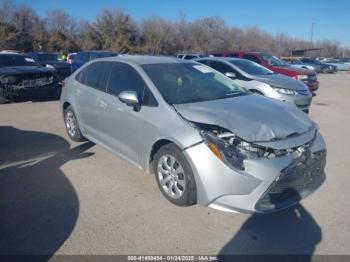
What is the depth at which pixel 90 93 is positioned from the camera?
4668 millimetres

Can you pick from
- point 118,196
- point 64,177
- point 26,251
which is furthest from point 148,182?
point 26,251

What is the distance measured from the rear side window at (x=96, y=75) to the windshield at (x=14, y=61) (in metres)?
5.81

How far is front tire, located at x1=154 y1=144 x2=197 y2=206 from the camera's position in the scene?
10.2 feet

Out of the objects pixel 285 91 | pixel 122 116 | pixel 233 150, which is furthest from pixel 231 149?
pixel 285 91

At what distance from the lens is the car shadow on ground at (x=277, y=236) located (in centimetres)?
266

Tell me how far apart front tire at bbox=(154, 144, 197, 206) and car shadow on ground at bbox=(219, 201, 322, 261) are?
0.64 metres

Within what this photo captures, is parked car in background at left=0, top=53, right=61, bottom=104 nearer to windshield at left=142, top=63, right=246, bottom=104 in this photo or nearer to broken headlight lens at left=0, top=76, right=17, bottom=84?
broken headlight lens at left=0, top=76, right=17, bottom=84

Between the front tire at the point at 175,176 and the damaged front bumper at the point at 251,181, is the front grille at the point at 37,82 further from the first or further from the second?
the damaged front bumper at the point at 251,181

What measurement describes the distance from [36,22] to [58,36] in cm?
452

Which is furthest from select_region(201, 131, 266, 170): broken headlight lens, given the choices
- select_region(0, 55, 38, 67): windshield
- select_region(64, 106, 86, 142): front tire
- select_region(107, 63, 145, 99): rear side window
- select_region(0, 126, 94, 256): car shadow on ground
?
select_region(0, 55, 38, 67): windshield

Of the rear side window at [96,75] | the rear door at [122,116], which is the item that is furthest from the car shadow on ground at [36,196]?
the rear side window at [96,75]

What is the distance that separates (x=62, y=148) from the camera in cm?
521

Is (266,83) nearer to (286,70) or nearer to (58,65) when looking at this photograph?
(286,70)

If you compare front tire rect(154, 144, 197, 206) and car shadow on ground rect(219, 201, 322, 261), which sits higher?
front tire rect(154, 144, 197, 206)
